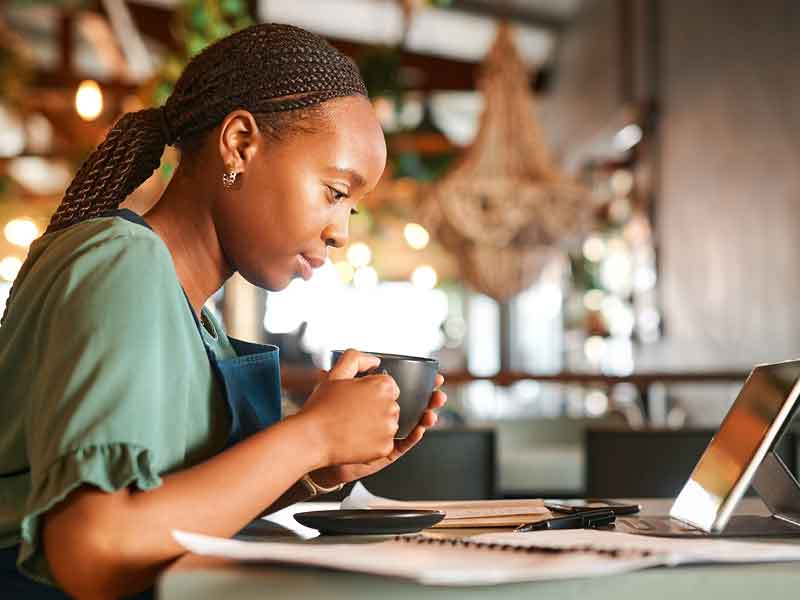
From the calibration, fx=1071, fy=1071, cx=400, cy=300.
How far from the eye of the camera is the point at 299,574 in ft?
2.17

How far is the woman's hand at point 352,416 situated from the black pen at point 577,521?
16 cm

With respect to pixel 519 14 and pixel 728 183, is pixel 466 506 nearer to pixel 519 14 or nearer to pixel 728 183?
pixel 728 183

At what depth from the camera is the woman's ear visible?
1040mm

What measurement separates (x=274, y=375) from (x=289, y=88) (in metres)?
0.29

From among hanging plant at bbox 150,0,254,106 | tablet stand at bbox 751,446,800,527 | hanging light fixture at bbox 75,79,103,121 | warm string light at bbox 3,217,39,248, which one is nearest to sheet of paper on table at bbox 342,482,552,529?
tablet stand at bbox 751,446,800,527

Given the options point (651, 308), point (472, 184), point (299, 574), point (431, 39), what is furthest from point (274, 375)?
point (431, 39)

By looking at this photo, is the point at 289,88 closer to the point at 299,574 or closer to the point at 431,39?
the point at 299,574

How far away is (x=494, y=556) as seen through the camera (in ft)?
2.29

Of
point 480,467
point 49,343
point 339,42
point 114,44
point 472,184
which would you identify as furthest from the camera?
point 339,42

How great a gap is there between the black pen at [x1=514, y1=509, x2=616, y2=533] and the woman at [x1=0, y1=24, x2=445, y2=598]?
0.17 meters

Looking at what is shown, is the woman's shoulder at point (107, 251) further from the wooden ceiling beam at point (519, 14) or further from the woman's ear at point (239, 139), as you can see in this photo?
the wooden ceiling beam at point (519, 14)

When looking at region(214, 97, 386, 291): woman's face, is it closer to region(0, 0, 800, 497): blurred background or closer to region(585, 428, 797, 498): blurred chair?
region(0, 0, 800, 497): blurred background

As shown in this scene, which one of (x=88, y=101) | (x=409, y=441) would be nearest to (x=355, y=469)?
(x=409, y=441)

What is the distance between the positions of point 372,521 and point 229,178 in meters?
0.37
